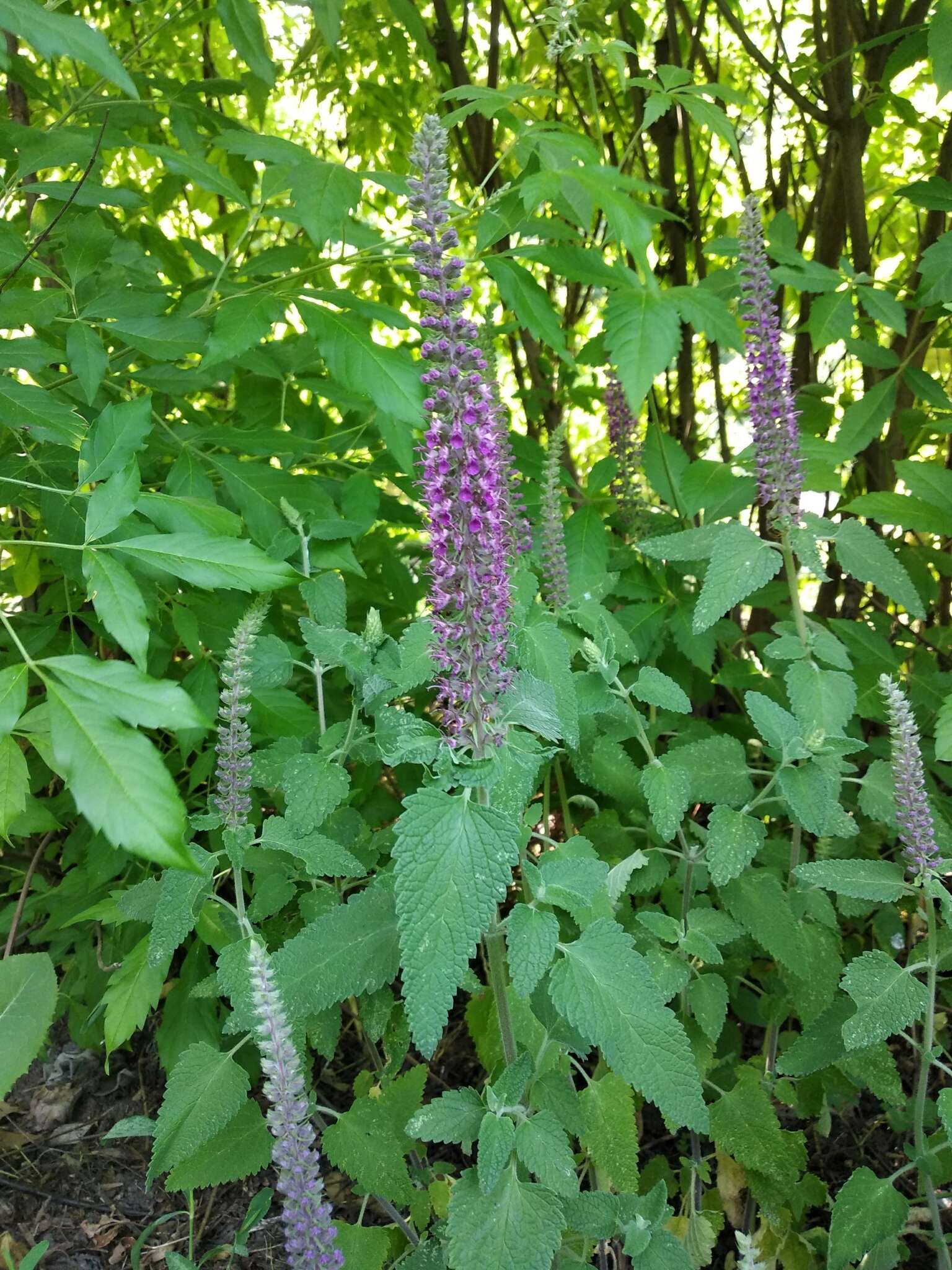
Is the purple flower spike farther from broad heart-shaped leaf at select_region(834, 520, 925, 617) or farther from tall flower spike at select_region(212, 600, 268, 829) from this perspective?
tall flower spike at select_region(212, 600, 268, 829)

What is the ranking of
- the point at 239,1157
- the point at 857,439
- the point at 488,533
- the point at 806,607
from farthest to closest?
the point at 806,607
the point at 857,439
the point at 239,1157
the point at 488,533

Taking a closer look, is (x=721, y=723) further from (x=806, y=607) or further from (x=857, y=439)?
(x=806, y=607)

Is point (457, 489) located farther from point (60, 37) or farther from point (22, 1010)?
point (22, 1010)

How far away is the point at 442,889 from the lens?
4.19 ft

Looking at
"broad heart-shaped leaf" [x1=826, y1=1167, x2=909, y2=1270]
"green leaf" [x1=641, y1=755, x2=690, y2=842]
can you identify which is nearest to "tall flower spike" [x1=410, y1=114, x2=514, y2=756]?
"green leaf" [x1=641, y1=755, x2=690, y2=842]

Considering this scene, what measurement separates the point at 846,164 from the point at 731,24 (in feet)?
1.78

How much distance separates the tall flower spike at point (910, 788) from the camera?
175 cm

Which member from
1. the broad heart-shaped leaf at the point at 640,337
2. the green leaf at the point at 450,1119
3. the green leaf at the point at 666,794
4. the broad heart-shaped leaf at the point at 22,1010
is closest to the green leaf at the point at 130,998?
the broad heart-shaped leaf at the point at 22,1010

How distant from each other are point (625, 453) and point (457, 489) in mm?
1578

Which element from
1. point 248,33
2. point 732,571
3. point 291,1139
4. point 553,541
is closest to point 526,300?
point 553,541

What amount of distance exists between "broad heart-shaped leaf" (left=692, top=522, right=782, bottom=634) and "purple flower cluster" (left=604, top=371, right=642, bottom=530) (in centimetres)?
69

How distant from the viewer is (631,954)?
4.79 ft

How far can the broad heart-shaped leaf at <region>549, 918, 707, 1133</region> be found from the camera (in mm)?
1403

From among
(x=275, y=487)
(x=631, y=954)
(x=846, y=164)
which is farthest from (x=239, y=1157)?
(x=846, y=164)
